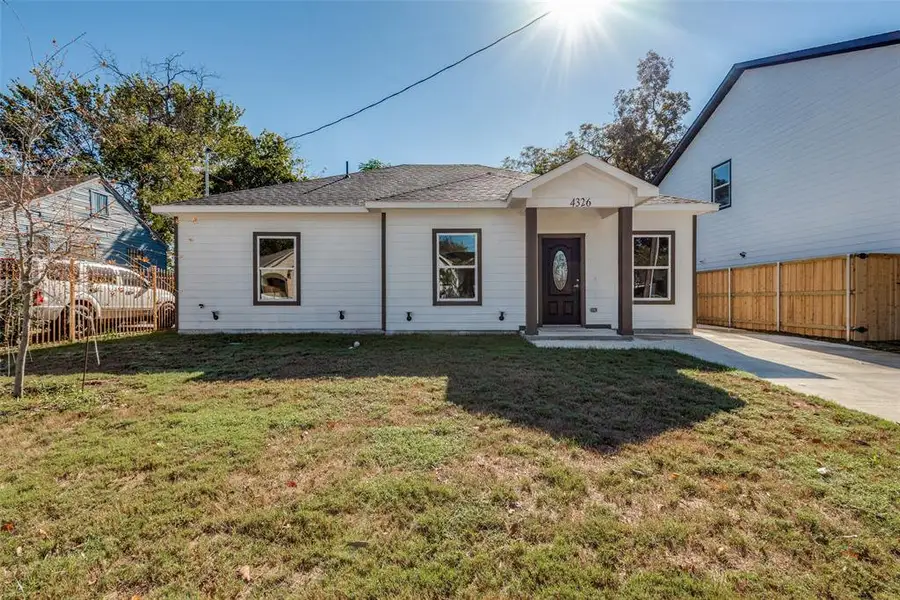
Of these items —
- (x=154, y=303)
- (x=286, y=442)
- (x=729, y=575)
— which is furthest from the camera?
(x=154, y=303)

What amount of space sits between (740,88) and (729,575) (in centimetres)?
1688

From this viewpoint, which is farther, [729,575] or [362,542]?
[362,542]

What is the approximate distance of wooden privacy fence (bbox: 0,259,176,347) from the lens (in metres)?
7.02

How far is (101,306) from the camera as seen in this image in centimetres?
898

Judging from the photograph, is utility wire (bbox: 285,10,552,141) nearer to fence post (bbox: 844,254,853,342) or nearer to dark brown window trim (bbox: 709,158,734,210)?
fence post (bbox: 844,254,853,342)

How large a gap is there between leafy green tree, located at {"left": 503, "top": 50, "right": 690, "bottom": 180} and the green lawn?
950 inches

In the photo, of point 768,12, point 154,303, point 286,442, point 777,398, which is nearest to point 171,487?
point 286,442

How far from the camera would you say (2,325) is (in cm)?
727

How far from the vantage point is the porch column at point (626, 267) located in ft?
27.7

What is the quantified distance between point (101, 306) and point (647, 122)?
28350 mm

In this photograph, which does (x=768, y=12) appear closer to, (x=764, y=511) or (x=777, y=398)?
(x=777, y=398)

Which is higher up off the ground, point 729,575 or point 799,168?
point 799,168

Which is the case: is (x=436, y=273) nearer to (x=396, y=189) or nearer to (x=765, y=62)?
(x=396, y=189)

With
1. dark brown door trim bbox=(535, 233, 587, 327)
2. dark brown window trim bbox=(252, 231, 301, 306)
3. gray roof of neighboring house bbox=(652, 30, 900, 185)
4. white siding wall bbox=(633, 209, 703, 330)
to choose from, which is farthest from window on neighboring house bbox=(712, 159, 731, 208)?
dark brown window trim bbox=(252, 231, 301, 306)
